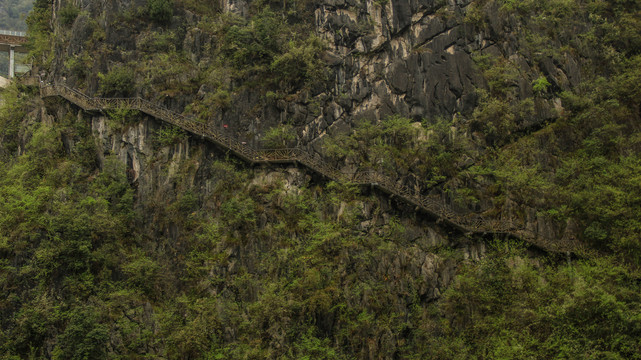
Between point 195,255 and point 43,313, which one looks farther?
point 195,255

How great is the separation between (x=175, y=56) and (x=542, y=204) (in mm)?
18966

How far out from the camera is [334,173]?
22.3 meters

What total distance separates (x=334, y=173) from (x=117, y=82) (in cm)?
1141

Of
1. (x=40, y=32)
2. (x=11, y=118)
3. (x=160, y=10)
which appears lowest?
(x=11, y=118)

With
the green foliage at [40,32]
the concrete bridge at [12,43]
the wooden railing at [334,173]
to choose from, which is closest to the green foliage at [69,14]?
the green foliage at [40,32]

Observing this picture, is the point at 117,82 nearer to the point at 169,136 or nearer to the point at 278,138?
the point at 169,136

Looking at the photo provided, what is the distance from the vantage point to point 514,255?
21.1 meters

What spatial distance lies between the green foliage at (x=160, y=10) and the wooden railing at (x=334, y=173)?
17.2ft

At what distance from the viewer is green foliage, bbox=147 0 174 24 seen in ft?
85.6

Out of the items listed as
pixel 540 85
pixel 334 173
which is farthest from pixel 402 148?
pixel 540 85

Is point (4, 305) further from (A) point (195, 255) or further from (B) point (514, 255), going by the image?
(B) point (514, 255)

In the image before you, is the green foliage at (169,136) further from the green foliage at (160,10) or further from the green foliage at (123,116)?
the green foliage at (160,10)

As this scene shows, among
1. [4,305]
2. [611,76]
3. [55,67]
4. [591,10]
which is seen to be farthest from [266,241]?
[591,10]

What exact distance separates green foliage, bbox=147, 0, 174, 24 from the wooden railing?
524cm
